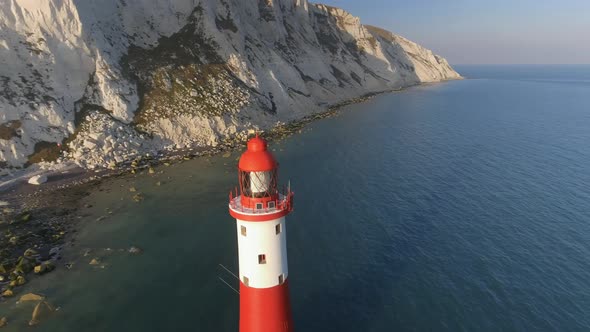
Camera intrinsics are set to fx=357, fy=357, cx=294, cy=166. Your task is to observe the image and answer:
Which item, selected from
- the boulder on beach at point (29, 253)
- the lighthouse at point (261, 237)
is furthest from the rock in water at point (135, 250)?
the lighthouse at point (261, 237)

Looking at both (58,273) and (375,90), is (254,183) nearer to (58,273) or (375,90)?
(58,273)

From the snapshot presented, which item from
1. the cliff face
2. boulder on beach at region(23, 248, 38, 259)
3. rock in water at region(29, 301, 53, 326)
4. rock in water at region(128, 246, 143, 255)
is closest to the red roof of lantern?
rock in water at region(29, 301, 53, 326)

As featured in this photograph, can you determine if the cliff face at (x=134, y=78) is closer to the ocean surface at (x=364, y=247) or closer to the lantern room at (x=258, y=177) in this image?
the ocean surface at (x=364, y=247)

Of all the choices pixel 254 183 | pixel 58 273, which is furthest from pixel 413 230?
pixel 58 273

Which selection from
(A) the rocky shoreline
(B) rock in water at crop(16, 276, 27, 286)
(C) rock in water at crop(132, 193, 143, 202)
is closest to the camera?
(B) rock in water at crop(16, 276, 27, 286)

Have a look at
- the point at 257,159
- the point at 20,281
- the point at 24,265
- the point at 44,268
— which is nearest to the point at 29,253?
the point at 24,265

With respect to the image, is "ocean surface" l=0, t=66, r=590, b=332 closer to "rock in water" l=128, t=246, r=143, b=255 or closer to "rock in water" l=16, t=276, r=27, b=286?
"rock in water" l=128, t=246, r=143, b=255
